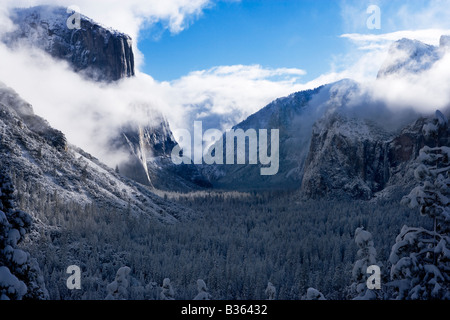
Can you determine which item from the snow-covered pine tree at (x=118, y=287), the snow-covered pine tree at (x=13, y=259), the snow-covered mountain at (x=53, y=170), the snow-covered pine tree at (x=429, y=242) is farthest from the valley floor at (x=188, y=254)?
the snow-covered pine tree at (x=429, y=242)

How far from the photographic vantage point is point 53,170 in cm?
10125

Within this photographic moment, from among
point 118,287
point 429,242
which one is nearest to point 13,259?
point 118,287

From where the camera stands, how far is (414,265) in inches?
615

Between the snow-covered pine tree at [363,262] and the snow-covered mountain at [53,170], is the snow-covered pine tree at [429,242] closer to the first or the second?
the snow-covered pine tree at [363,262]

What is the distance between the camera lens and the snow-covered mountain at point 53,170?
9256 cm

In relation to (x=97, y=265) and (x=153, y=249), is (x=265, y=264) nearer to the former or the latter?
(x=153, y=249)

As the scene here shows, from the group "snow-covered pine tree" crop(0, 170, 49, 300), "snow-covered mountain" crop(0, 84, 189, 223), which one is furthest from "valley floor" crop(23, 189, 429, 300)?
"snow-covered pine tree" crop(0, 170, 49, 300)

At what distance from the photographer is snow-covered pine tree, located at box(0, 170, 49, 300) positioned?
16766 millimetres

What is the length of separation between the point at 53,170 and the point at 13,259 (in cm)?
9042

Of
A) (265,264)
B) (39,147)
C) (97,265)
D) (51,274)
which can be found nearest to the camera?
(51,274)

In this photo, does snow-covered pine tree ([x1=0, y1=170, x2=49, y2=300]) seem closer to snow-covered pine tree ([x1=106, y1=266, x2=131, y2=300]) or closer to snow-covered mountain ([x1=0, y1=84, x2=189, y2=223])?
snow-covered pine tree ([x1=106, y1=266, x2=131, y2=300])
